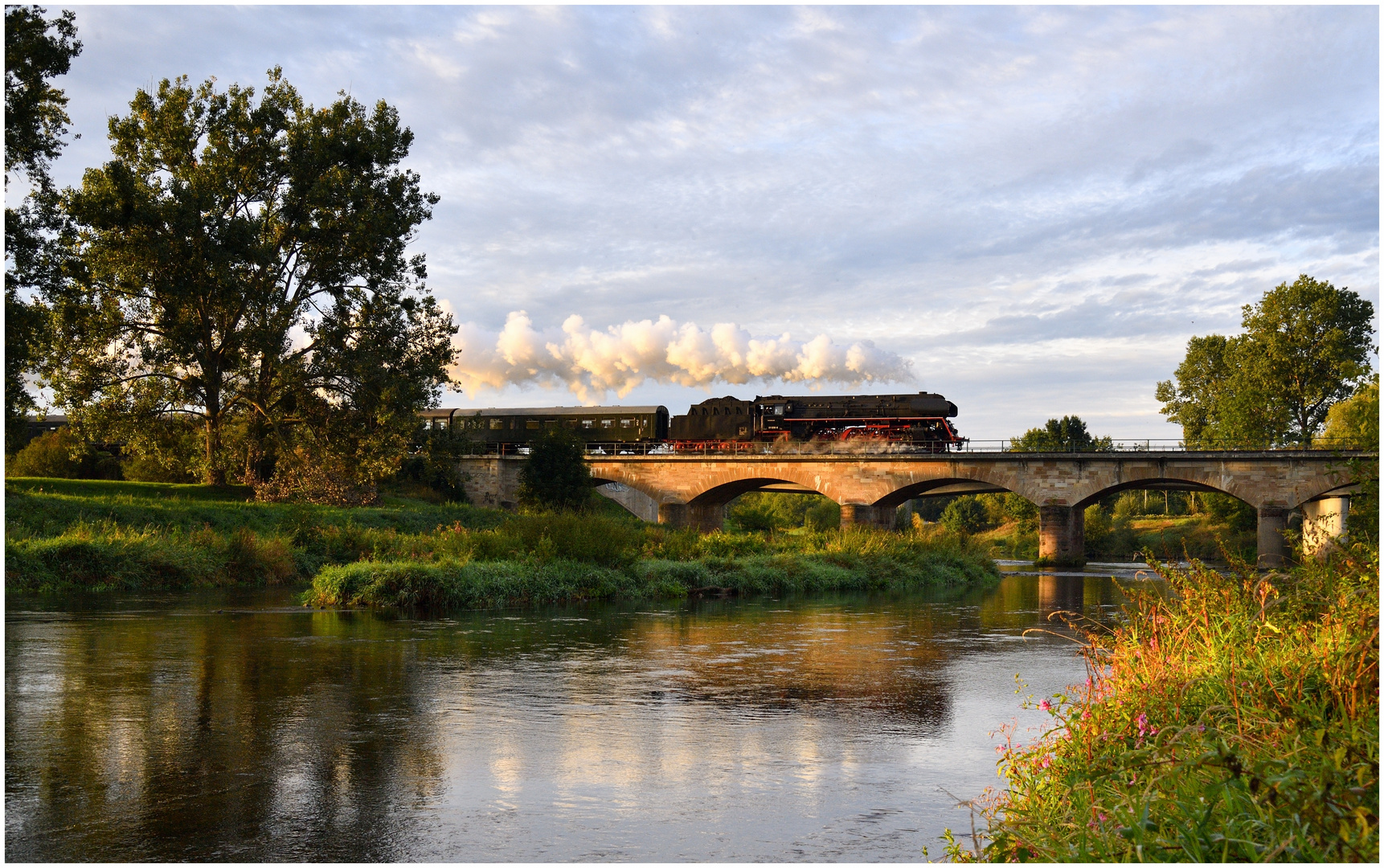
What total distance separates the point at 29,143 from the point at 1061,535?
50035mm

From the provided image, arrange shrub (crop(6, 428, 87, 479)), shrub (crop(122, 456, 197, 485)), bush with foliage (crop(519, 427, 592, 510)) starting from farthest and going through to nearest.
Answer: bush with foliage (crop(519, 427, 592, 510)) < shrub (crop(6, 428, 87, 479)) < shrub (crop(122, 456, 197, 485))

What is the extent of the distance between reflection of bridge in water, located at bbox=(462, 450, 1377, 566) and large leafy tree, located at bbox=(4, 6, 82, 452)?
128 feet

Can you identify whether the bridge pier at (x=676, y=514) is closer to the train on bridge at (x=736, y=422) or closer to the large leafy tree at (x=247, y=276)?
the train on bridge at (x=736, y=422)

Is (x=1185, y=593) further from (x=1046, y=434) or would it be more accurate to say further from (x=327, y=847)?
(x=1046, y=434)

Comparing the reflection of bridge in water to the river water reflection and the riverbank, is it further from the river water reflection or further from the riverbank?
the river water reflection

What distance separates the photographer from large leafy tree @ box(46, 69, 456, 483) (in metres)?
44.1

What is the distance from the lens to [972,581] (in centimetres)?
4050

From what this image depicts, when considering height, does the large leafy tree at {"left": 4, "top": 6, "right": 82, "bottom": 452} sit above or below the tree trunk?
above

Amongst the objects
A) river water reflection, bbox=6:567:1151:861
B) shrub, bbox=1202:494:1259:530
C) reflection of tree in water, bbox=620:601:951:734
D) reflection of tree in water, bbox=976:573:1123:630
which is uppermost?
shrub, bbox=1202:494:1259:530

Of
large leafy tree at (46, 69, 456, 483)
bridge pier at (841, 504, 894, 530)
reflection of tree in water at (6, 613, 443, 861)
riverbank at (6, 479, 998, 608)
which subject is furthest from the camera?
bridge pier at (841, 504, 894, 530)

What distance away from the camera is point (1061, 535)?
5841 cm

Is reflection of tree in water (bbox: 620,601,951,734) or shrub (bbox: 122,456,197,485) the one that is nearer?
reflection of tree in water (bbox: 620,601,951,734)

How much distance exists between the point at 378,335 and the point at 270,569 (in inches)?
807

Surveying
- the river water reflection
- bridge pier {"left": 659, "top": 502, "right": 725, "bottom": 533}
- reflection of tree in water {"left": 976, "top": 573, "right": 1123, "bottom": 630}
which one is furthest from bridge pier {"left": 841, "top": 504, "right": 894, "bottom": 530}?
the river water reflection
